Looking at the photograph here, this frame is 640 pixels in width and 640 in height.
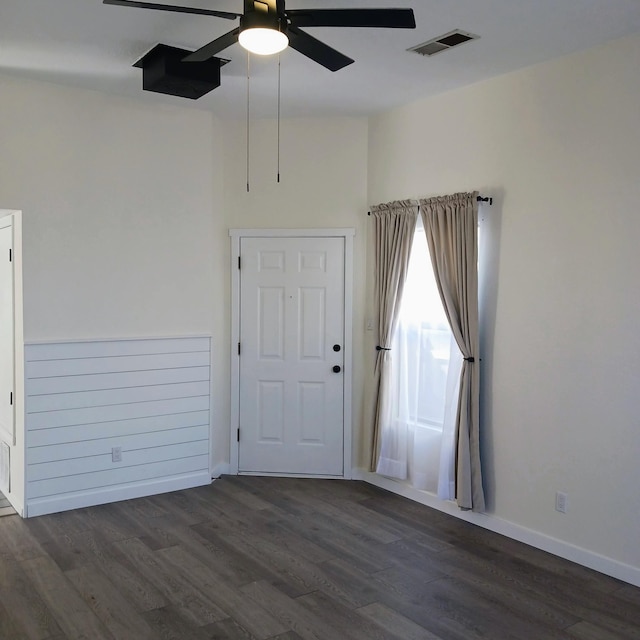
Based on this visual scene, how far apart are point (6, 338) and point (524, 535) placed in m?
3.81

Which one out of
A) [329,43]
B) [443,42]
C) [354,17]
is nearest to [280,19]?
[354,17]

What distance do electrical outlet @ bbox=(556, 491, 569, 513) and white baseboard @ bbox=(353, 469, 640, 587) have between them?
19 cm

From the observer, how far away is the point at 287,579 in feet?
11.4

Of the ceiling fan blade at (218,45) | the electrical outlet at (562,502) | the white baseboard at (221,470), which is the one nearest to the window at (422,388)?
the electrical outlet at (562,502)

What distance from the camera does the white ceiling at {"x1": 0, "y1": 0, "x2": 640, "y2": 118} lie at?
3158mm

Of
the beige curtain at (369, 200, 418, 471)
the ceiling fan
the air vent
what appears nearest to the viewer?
the ceiling fan

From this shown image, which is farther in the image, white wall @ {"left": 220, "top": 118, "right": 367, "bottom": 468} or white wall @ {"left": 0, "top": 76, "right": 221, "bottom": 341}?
white wall @ {"left": 220, "top": 118, "right": 367, "bottom": 468}

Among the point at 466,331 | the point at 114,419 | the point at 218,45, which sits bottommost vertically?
the point at 114,419

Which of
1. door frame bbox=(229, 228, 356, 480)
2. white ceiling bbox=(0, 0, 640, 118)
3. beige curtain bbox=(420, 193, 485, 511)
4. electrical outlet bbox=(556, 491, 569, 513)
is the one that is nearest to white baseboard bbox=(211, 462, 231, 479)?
door frame bbox=(229, 228, 356, 480)

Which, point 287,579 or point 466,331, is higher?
point 466,331

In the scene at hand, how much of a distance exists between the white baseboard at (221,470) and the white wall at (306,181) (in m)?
0.16

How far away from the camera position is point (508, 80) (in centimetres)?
410

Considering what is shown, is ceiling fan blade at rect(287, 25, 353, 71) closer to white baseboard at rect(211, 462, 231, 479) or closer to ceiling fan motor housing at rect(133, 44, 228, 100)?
ceiling fan motor housing at rect(133, 44, 228, 100)

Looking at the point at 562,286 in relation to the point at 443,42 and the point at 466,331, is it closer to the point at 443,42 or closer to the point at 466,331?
the point at 466,331
